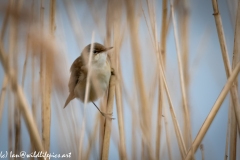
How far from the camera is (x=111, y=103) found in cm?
96

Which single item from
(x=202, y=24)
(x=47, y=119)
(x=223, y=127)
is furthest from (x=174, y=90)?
(x=47, y=119)

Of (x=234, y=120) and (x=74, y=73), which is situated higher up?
(x=74, y=73)

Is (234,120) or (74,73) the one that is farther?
(74,73)

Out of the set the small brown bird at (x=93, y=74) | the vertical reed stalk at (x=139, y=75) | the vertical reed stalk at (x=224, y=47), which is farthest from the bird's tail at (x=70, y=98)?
the vertical reed stalk at (x=224, y=47)

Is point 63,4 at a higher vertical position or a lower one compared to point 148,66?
higher

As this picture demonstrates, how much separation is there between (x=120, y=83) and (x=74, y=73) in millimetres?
269

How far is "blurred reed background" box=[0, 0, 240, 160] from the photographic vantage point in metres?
0.90

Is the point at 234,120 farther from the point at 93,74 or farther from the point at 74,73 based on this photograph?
the point at 74,73

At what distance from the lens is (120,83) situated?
104cm

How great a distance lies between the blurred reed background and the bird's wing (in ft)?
0.21

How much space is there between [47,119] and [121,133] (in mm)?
235

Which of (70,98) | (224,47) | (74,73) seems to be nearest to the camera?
(224,47)

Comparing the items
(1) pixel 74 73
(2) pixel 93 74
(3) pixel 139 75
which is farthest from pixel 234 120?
(1) pixel 74 73

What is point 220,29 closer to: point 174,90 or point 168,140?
point 174,90
